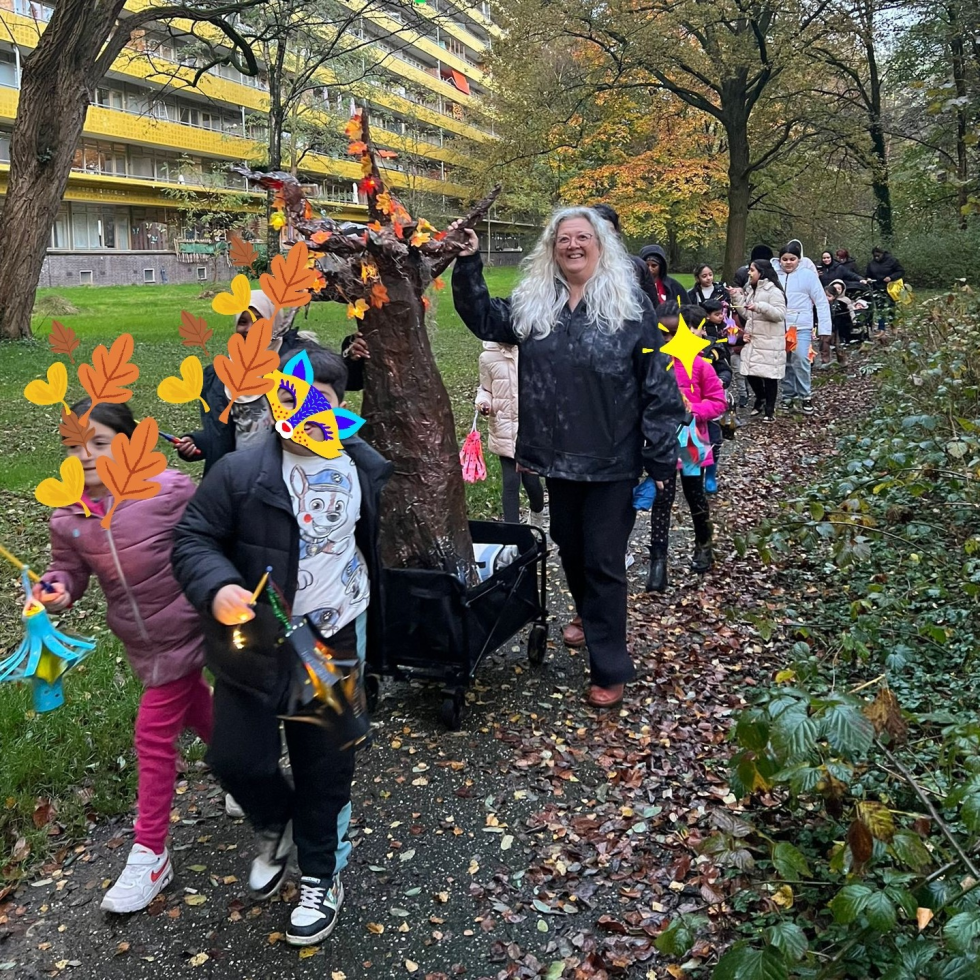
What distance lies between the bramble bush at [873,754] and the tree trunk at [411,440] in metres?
1.35

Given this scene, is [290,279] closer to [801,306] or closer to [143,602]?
[143,602]

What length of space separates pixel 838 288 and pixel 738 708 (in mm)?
13118

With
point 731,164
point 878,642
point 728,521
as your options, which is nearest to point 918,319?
point 728,521

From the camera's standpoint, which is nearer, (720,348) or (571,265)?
(571,265)

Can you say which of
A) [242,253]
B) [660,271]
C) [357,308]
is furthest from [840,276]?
[242,253]

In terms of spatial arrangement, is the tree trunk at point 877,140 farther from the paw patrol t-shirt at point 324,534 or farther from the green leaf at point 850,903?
the green leaf at point 850,903

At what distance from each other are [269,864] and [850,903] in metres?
1.77

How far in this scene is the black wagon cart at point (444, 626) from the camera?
3631 mm

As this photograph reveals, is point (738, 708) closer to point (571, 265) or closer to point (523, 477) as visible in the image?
point (571, 265)

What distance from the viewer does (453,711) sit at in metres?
3.80

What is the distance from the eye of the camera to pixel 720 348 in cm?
718

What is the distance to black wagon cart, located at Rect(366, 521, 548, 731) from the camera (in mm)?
3631

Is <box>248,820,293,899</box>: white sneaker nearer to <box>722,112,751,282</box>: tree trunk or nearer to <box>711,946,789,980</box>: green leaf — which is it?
<box>711,946,789,980</box>: green leaf

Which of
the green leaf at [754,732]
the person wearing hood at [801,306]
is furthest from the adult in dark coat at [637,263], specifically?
the person wearing hood at [801,306]
